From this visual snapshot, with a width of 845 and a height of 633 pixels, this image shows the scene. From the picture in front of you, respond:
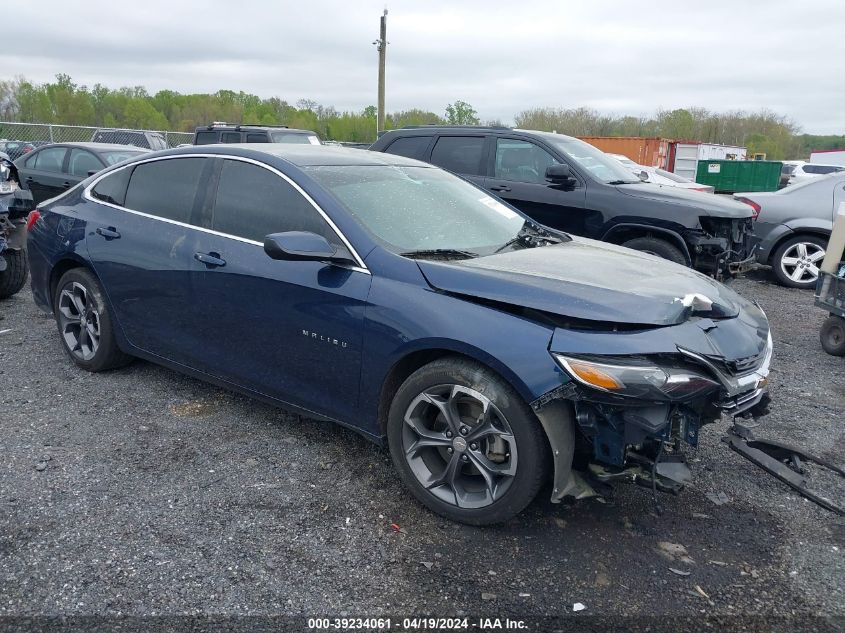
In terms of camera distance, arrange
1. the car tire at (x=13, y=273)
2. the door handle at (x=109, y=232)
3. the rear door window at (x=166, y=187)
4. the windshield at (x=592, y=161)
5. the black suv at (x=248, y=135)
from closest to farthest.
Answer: the rear door window at (x=166, y=187) → the door handle at (x=109, y=232) → the car tire at (x=13, y=273) → the windshield at (x=592, y=161) → the black suv at (x=248, y=135)

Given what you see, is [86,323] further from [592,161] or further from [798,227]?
[798,227]

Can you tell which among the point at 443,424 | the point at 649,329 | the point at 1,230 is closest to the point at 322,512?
the point at 443,424

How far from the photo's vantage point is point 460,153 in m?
8.02

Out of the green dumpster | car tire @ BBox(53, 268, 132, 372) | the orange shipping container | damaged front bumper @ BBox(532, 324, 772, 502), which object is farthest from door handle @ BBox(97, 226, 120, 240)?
the orange shipping container

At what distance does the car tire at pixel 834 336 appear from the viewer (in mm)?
5836

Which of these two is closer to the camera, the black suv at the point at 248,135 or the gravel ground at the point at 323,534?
the gravel ground at the point at 323,534

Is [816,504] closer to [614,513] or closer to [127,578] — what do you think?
[614,513]

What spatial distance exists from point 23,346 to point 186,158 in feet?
7.88

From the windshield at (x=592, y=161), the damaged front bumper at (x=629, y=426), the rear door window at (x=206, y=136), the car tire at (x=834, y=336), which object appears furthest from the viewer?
the rear door window at (x=206, y=136)

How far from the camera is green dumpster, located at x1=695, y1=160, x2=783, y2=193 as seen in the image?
87.8ft

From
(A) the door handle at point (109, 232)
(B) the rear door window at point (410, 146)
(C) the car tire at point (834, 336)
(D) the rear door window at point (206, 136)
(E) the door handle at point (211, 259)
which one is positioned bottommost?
(C) the car tire at point (834, 336)

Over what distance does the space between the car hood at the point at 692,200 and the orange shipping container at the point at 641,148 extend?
2404 centimetres

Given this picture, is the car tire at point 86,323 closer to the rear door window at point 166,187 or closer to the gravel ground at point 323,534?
the gravel ground at point 323,534

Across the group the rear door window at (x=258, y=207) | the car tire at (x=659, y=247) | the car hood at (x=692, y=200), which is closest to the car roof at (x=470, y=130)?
the car hood at (x=692, y=200)
